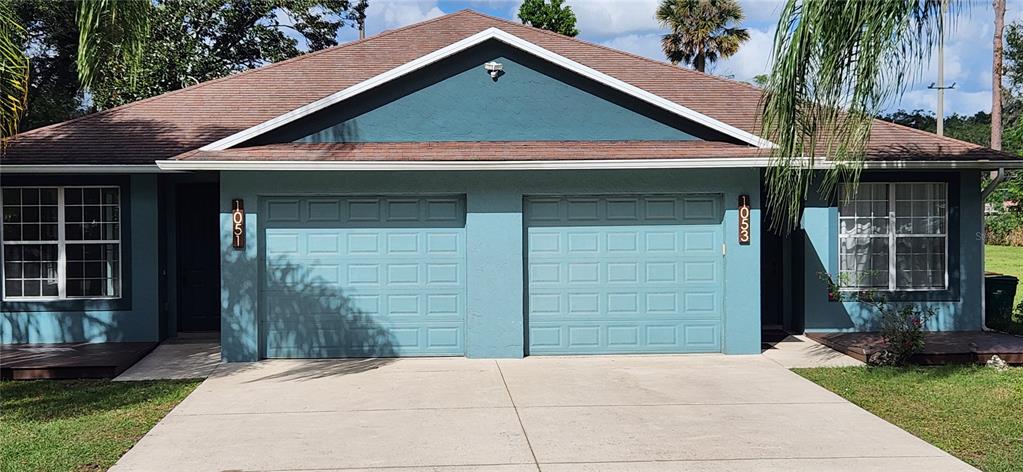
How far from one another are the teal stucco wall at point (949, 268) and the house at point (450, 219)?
97 centimetres

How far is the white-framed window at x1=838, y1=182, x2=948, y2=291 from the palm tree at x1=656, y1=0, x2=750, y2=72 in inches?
805

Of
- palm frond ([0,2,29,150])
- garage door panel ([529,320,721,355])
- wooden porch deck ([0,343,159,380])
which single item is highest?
palm frond ([0,2,29,150])

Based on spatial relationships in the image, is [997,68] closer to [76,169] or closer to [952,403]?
[952,403]

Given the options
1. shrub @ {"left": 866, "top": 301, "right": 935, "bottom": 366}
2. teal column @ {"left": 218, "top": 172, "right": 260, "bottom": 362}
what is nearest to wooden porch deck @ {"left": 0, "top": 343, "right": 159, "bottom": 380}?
teal column @ {"left": 218, "top": 172, "right": 260, "bottom": 362}

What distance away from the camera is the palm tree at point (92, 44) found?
8102mm

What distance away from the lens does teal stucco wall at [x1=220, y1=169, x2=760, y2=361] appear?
1178cm

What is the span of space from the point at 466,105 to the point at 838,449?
22.1ft

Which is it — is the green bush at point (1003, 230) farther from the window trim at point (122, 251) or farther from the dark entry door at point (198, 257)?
the window trim at point (122, 251)

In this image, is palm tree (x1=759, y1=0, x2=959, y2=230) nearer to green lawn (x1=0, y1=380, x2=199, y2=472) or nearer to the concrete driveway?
the concrete driveway

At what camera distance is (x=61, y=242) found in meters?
13.2

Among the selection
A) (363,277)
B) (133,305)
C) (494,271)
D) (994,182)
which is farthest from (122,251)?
(994,182)

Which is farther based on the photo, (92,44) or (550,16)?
(550,16)

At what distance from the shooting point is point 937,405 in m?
9.15

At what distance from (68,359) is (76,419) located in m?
3.11
